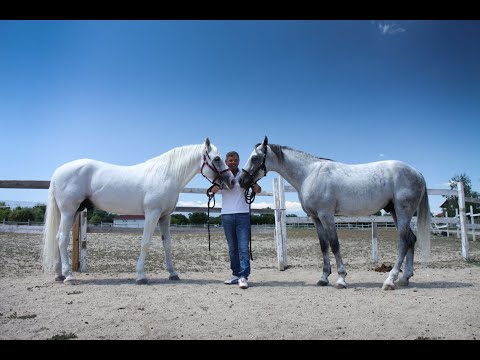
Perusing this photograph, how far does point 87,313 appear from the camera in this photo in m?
3.51

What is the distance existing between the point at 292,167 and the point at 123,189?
2.60 meters

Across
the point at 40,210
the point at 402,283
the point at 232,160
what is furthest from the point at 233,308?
the point at 40,210

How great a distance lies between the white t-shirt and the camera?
5.25 metres

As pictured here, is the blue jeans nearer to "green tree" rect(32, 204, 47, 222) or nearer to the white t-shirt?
the white t-shirt

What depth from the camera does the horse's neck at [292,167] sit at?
550 cm

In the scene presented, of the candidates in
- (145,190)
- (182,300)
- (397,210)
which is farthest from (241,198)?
(397,210)

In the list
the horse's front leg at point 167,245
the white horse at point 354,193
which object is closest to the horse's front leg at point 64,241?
the horse's front leg at point 167,245

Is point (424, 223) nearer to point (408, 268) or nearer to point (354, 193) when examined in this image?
point (408, 268)

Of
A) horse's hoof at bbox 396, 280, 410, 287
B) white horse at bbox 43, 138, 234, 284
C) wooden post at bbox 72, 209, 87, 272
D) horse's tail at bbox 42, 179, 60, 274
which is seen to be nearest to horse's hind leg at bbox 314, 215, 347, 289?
horse's hoof at bbox 396, 280, 410, 287

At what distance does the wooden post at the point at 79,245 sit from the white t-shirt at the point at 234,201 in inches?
112

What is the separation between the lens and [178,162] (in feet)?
18.1

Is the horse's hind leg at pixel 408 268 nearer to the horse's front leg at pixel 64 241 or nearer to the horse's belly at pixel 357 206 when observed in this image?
the horse's belly at pixel 357 206
